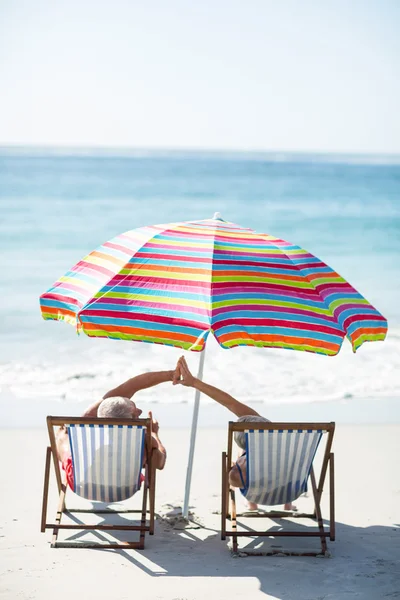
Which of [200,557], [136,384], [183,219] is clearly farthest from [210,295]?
[183,219]

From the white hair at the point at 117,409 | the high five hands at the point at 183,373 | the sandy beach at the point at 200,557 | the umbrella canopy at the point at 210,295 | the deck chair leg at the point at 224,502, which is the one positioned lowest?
the sandy beach at the point at 200,557

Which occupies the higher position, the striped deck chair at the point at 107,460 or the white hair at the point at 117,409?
the white hair at the point at 117,409

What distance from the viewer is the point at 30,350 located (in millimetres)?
11703

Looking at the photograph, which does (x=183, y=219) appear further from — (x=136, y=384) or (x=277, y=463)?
(x=277, y=463)

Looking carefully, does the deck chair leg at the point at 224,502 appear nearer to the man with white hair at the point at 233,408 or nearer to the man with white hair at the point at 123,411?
the man with white hair at the point at 233,408

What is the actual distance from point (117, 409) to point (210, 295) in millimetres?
766

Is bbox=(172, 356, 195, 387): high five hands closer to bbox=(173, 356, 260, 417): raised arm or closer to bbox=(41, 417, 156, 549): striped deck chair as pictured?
bbox=(173, 356, 260, 417): raised arm

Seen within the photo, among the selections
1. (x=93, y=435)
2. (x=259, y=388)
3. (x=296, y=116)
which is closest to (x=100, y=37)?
(x=296, y=116)

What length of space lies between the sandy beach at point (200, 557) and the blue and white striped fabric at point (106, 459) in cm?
31

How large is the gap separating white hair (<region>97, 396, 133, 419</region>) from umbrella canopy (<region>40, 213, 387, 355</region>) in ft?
1.47

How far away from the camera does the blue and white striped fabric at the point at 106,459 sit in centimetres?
414

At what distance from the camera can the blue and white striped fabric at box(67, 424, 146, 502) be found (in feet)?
13.6

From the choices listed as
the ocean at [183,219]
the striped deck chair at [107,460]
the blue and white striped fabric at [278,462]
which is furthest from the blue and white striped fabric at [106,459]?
the ocean at [183,219]

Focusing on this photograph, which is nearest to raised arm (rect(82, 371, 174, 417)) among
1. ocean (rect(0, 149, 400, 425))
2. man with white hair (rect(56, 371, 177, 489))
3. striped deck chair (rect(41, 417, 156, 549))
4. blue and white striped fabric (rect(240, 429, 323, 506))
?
man with white hair (rect(56, 371, 177, 489))
